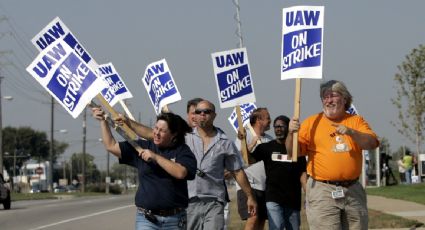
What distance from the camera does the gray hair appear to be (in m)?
8.53

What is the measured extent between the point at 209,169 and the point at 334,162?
1.33 meters

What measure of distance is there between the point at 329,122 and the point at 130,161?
1.77m

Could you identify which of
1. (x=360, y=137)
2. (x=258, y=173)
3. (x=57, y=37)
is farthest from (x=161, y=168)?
(x=258, y=173)

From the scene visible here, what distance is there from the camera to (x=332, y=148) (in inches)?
333

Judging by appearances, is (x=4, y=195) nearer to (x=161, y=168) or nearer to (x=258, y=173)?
(x=258, y=173)

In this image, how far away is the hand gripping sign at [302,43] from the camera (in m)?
9.41

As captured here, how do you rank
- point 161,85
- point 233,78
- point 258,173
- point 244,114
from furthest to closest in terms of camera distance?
point 244,114 → point 161,85 → point 233,78 → point 258,173

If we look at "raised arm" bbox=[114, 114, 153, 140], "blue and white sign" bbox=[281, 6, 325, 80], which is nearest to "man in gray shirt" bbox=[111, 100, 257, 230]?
"raised arm" bbox=[114, 114, 153, 140]

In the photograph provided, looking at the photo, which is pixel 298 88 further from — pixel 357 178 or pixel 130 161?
pixel 130 161

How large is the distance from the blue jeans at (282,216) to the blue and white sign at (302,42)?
2086mm

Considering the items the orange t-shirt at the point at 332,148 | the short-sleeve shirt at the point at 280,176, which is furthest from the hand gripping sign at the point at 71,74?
the short-sleeve shirt at the point at 280,176

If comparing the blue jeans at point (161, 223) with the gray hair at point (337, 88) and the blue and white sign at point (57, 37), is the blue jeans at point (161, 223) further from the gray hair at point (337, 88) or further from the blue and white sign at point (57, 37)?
the blue and white sign at point (57, 37)

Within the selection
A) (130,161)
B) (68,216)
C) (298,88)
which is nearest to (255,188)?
(298,88)

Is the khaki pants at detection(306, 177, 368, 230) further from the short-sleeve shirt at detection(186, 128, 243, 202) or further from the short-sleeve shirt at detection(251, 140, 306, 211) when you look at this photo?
the short-sleeve shirt at detection(251, 140, 306, 211)
